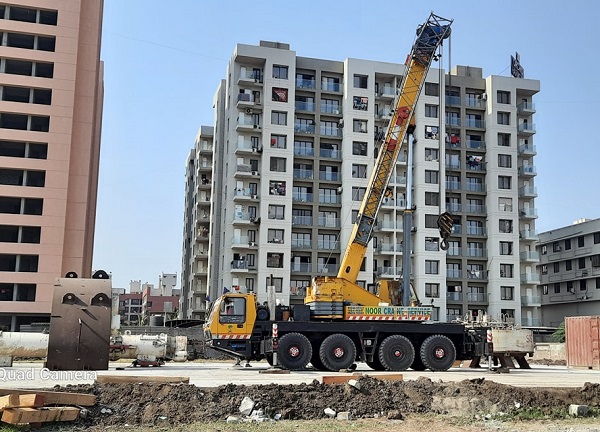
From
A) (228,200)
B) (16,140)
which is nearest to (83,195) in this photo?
(16,140)

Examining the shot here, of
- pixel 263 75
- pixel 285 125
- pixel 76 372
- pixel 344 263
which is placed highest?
pixel 263 75

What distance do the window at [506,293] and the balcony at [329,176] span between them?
75.9 feet

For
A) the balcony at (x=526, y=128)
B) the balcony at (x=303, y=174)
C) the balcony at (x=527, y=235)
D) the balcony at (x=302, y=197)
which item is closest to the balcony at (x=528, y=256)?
the balcony at (x=527, y=235)

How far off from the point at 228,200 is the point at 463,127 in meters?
30.1

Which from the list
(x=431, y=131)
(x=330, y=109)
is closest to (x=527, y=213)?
(x=431, y=131)

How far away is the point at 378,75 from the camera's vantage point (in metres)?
79.6

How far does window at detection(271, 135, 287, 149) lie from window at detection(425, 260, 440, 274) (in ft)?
68.8

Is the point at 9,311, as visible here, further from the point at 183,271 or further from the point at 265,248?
the point at 183,271

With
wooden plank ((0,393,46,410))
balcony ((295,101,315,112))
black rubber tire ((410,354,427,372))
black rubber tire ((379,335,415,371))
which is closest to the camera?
wooden plank ((0,393,46,410))

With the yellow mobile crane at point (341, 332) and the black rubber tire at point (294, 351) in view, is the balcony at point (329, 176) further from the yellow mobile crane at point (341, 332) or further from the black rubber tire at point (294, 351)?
the black rubber tire at point (294, 351)

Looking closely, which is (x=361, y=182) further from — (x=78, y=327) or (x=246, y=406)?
(x=246, y=406)

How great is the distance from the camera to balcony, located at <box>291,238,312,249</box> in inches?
2938

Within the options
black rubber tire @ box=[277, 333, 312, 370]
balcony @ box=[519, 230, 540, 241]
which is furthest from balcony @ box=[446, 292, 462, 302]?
black rubber tire @ box=[277, 333, 312, 370]

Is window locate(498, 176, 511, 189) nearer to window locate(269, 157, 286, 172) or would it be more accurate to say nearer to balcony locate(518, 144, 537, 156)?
balcony locate(518, 144, 537, 156)
